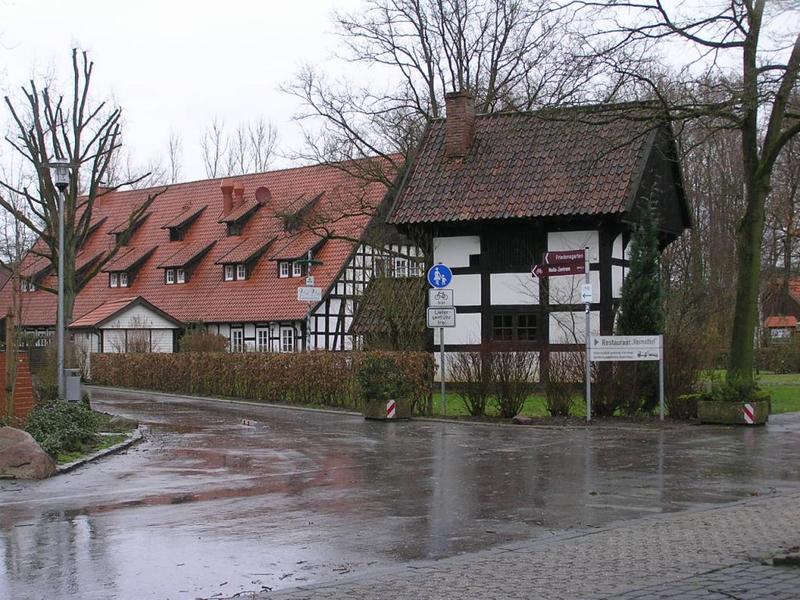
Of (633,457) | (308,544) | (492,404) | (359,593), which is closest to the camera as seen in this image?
(359,593)

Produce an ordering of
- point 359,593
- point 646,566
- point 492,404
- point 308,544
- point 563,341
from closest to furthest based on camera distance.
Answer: point 359,593
point 646,566
point 308,544
point 492,404
point 563,341

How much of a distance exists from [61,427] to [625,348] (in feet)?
36.3

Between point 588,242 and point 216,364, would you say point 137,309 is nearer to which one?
point 216,364

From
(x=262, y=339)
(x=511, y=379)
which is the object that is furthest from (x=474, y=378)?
(x=262, y=339)

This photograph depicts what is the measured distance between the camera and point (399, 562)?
8.52 m

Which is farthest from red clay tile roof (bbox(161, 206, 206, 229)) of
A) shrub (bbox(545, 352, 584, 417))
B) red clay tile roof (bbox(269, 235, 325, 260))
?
shrub (bbox(545, 352, 584, 417))

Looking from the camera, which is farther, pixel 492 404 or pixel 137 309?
pixel 137 309

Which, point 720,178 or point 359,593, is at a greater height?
point 720,178

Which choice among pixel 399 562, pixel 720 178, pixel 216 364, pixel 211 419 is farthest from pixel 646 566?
pixel 720 178

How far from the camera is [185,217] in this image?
55125 millimetres

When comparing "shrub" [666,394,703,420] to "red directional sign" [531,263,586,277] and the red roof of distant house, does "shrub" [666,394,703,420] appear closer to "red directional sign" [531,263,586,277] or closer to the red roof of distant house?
"red directional sign" [531,263,586,277]

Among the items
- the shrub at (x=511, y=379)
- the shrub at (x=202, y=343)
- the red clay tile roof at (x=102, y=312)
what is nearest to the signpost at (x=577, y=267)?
the shrub at (x=511, y=379)

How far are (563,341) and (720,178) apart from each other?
19.9 m

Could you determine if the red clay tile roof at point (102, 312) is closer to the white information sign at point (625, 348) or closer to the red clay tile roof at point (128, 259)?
the red clay tile roof at point (128, 259)
